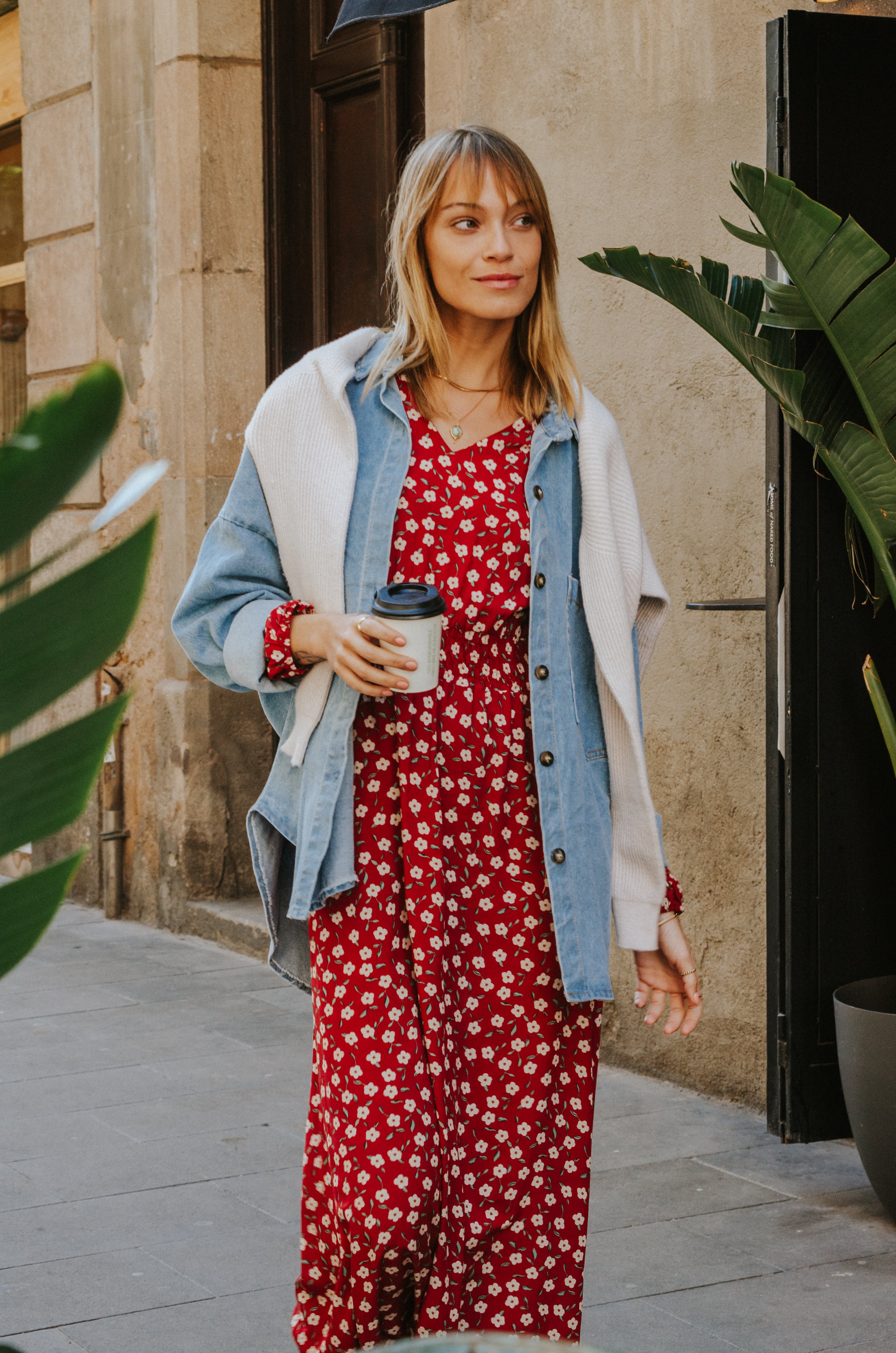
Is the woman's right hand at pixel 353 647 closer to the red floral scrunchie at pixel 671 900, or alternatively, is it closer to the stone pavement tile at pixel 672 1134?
the red floral scrunchie at pixel 671 900

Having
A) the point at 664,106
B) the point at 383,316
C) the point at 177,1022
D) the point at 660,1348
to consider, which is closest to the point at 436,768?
the point at 660,1348

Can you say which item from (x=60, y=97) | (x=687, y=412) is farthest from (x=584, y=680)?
(x=60, y=97)

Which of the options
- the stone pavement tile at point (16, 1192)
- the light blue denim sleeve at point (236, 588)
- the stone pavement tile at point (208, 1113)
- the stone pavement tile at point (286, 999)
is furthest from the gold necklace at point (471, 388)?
the stone pavement tile at point (286, 999)

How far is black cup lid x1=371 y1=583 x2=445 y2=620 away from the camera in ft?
6.81

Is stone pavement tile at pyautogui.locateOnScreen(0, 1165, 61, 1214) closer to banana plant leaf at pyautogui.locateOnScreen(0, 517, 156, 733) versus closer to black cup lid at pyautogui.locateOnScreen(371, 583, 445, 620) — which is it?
black cup lid at pyautogui.locateOnScreen(371, 583, 445, 620)

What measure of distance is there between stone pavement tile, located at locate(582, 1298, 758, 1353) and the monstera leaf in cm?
263

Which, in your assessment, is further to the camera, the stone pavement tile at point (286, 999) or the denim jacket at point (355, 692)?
the stone pavement tile at point (286, 999)

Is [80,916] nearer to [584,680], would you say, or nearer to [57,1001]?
[57,1001]

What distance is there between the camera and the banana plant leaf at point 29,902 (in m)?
0.60

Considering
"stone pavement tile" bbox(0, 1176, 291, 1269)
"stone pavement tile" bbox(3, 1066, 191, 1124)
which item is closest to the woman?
"stone pavement tile" bbox(0, 1176, 291, 1269)

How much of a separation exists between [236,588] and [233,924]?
438 cm

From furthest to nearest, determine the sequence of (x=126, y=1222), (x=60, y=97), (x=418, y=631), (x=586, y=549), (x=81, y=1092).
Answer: (x=60, y=97) → (x=81, y=1092) → (x=126, y=1222) → (x=586, y=549) → (x=418, y=631)

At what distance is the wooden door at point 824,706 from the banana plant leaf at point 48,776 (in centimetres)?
341

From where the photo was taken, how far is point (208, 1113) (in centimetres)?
446
